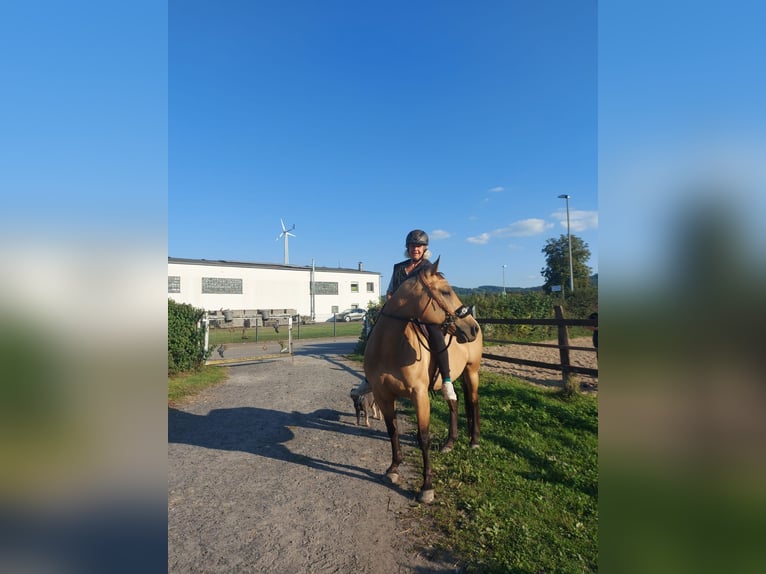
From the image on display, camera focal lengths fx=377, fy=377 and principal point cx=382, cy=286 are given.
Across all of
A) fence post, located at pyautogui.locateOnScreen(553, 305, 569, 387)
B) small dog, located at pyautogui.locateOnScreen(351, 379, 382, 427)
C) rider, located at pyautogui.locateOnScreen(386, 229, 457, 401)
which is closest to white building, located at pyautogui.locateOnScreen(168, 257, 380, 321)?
small dog, located at pyautogui.locateOnScreen(351, 379, 382, 427)

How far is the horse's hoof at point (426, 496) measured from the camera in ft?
13.0

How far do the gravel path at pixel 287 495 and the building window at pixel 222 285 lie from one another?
1127 inches

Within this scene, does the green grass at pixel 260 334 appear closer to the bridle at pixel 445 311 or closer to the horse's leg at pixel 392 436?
the horse's leg at pixel 392 436

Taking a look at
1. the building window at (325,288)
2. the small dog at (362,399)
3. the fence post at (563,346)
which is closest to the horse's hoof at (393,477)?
the small dog at (362,399)

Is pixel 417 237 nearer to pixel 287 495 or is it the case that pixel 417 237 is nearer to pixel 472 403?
pixel 472 403

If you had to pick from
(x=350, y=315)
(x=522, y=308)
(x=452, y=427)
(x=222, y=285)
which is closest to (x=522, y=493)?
(x=452, y=427)

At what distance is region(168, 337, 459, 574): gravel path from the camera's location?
3.13 metres

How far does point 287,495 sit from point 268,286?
35.3 m
